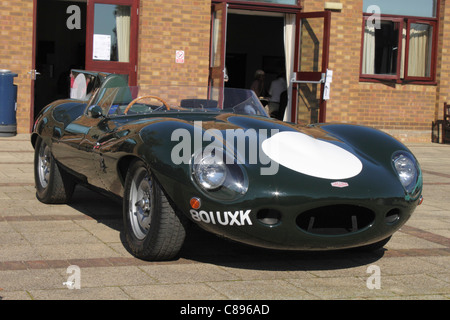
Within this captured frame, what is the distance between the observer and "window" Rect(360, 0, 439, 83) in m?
16.3

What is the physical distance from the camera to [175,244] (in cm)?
457

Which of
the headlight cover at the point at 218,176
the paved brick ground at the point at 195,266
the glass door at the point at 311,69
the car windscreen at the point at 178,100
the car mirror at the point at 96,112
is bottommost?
the paved brick ground at the point at 195,266

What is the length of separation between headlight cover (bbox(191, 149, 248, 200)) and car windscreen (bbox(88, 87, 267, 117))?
1547 millimetres

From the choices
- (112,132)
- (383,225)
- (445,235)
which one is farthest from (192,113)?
(445,235)

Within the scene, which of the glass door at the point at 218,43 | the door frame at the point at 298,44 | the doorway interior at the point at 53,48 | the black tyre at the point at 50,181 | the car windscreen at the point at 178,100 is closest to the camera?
the car windscreen at the point at 178,100

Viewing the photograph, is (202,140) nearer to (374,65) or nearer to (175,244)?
(175,244)

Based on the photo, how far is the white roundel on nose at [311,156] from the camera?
4.53m

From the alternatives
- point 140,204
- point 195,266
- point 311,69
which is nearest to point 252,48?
point 311,69

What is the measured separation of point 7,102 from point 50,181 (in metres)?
6.80

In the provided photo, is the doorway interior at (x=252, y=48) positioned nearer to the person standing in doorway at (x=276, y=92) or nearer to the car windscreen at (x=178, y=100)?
the person standing in doorway at (x=276, y=92)

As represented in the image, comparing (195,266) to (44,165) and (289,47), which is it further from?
(289,47)

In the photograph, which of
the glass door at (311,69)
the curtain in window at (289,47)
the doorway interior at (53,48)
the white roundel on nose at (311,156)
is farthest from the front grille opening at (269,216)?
the doorway interior at (53,48)

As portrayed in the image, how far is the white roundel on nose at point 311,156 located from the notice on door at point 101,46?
9795 mm

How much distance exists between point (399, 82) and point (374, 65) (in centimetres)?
68
